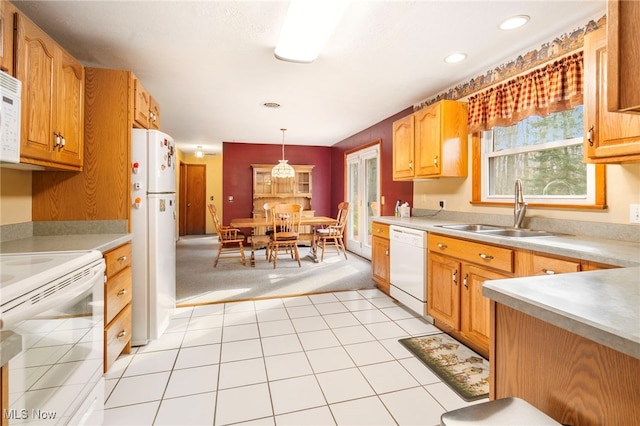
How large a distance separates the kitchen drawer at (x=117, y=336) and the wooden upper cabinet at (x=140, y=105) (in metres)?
1.42

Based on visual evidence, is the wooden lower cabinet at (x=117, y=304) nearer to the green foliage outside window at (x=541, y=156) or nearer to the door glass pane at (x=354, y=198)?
the green foliage outside window at (x=541, y=156)

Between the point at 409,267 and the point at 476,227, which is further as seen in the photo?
the point at 409,267

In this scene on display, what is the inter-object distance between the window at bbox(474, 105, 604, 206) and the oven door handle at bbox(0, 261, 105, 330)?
292cm

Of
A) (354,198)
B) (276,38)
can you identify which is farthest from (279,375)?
(354,198)

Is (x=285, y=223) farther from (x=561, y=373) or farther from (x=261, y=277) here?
(x=561, y=373)

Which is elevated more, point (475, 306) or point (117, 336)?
point (475, 306)

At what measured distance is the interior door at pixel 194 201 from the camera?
8.62 metres

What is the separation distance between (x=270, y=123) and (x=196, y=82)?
1880mm

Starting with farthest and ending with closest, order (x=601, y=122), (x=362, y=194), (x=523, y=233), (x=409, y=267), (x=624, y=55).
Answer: (x=362, y=194)
(x=409, y=267)
(x=523, y=233)
(x=601, y=122)
(x=624, y=55)

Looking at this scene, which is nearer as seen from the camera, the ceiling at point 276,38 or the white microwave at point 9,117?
the white microwave at point 9,117

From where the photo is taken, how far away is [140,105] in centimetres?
247

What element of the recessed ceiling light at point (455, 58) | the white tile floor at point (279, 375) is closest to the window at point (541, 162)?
the recessed ceiling light at point (455, 58)

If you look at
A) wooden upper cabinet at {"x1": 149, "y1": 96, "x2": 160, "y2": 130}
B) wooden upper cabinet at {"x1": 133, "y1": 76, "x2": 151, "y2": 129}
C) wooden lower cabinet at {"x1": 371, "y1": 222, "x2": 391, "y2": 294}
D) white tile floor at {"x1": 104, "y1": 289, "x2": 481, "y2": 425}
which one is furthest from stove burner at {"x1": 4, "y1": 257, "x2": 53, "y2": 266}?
wooden lower cabinet at {"x1": 371, "y1": 222, "x2": 391, "y2": 294}

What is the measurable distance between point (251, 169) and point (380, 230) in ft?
13.5
